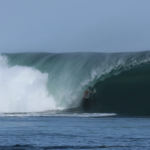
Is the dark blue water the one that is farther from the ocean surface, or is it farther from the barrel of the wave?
the barrel of the wave

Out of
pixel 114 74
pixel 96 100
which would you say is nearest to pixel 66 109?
pixel 96 100

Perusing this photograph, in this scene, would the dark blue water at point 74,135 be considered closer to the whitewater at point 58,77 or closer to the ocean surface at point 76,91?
the ocean surface at point 76,91

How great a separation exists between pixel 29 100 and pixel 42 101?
100 centimetres

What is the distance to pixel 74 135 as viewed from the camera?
78.5 feet

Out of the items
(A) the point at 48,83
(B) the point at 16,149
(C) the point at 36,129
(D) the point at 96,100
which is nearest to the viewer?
(B) the point at 16,149

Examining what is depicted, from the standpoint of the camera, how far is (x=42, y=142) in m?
21.5

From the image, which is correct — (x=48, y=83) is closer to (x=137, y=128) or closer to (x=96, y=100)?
(x=96, y=100)

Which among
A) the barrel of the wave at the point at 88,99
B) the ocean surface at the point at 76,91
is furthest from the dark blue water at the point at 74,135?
the barrel of the wave at the point at 88,99

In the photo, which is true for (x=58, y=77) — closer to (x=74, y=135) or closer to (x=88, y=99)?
(x=88, y=99)

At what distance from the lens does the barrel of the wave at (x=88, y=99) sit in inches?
1617

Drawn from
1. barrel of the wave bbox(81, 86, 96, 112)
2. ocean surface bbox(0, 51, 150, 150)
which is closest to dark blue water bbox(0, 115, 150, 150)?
ocean surface bbox(0, 51, 150, 150)

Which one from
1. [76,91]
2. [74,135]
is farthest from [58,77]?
[74,135]

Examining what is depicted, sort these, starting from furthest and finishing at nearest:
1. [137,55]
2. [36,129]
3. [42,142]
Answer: [137,55], [36,129], [42,142]

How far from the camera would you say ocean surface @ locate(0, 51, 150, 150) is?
106 feet
